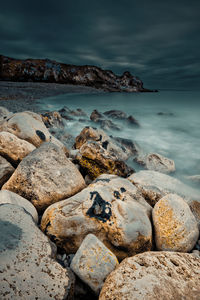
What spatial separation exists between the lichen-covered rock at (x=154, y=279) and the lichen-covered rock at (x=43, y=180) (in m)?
1.82

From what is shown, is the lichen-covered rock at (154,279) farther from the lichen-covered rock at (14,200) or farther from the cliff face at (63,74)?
the cliff face at (63,74)

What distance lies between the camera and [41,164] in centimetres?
345

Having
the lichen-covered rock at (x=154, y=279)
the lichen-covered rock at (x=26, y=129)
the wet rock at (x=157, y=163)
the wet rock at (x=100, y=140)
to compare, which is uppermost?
the lichen-covered rock at (x=26, y=129)

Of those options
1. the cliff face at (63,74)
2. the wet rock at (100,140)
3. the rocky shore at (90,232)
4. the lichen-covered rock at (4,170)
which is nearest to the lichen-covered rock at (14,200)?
the rocky shore at (90,232)

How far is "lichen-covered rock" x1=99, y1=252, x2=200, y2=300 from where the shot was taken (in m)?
1.58

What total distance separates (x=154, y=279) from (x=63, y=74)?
7892 centimetres

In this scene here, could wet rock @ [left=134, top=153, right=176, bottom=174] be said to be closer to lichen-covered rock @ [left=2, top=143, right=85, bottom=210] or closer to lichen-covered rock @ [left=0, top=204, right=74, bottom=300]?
lichen-covered rock @ [left=2, top=143, right=85, bottom=210]

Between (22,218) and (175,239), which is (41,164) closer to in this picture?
(22,218)

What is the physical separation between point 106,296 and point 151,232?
4.31ft

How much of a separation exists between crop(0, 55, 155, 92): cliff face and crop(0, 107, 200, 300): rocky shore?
63.8 m

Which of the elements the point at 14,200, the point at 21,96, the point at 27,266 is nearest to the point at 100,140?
the point at 14,200

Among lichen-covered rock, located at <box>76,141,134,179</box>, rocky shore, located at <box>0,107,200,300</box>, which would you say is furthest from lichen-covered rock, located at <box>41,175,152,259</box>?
lichen-covered rock, located at <box>76,141,134,179</box>

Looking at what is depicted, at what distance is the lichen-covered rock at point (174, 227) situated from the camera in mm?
2732

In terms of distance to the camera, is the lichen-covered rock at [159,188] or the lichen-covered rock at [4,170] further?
the lichen-covered rock at [159,188]
